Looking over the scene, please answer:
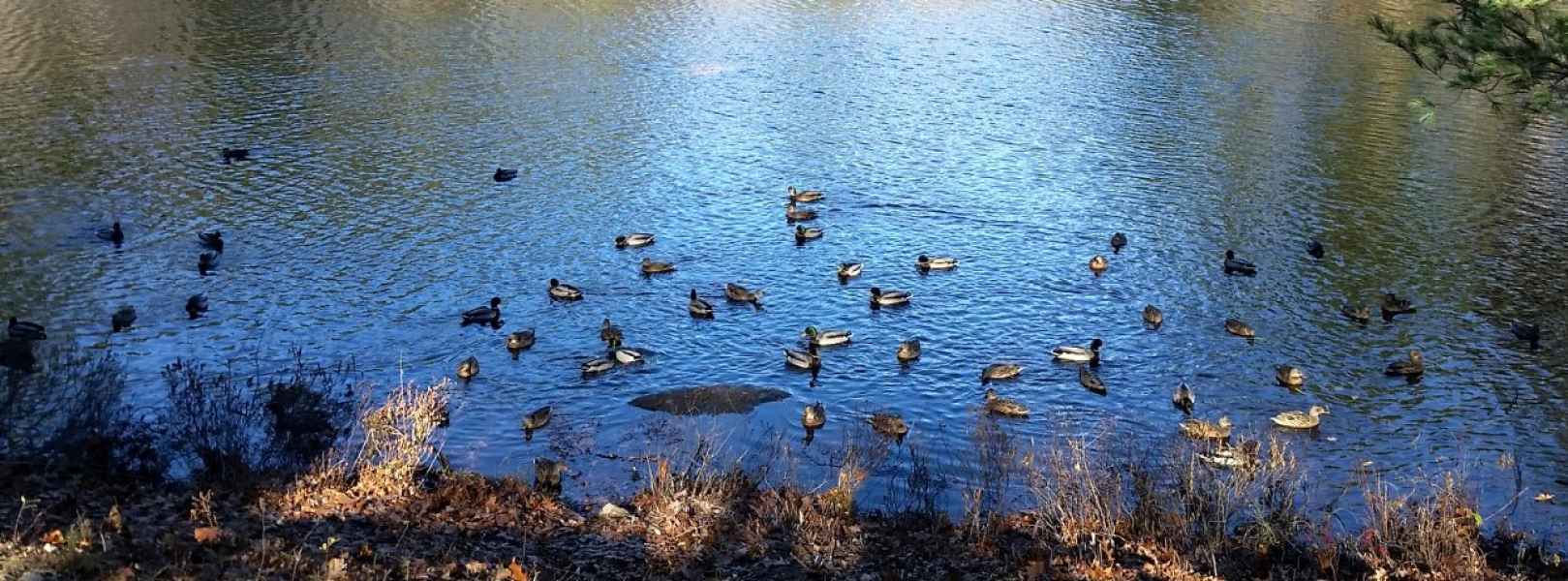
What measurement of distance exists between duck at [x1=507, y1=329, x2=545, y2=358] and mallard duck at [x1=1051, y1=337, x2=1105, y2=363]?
9665 mm

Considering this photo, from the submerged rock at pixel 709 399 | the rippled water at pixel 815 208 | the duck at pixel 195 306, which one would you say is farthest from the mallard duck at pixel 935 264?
the duck at pixel 195 306

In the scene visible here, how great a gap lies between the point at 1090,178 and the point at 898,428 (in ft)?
57.4

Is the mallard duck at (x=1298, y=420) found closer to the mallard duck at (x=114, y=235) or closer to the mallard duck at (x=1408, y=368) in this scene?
the mallard duck at (x=1408, y=368)

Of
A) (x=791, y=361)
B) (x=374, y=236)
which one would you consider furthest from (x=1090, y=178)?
(x=374, y=236)

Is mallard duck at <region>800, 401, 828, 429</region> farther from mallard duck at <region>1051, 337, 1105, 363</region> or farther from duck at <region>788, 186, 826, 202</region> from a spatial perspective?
duck at <region>788, 186, 826, 202</region>

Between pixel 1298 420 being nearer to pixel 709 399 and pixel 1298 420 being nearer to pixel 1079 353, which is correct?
pixel 1079 353

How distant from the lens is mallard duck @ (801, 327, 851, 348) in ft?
82.1

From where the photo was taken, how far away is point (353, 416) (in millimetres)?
19438

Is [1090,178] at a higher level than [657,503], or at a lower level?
higher

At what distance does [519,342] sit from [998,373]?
8734 millimetres

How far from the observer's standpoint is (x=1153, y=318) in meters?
25.9

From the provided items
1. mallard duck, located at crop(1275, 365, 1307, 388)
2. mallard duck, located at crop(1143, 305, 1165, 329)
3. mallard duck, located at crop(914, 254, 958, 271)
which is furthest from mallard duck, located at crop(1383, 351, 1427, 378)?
mallard duck, located at crop(914, 254, 958, 271)

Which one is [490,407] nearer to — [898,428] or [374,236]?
[898,428]

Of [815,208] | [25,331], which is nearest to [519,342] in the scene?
[25,331]
